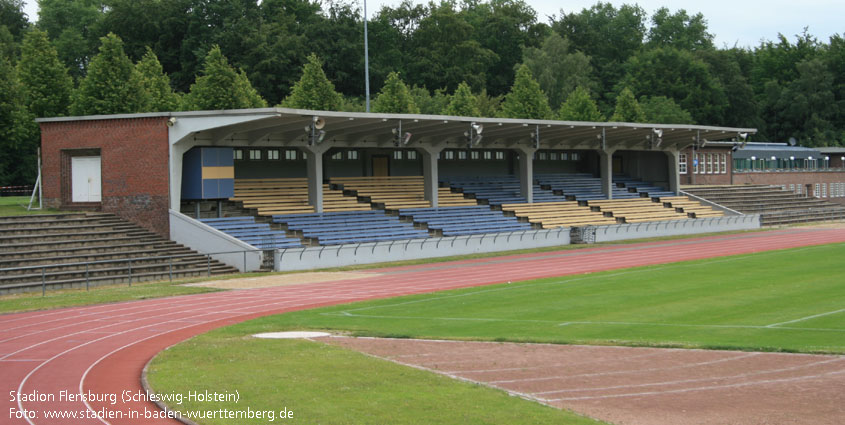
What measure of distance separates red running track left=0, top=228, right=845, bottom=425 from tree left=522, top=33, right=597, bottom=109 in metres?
54.0

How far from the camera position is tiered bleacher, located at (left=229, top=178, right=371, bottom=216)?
4159 centimetres

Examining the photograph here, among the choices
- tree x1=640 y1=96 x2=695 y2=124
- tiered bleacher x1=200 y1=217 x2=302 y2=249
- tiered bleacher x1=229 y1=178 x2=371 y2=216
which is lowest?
tiered bleacher x1=200 y1=217 x2=302 y2=249

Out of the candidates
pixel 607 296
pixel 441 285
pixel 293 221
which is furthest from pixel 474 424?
pixel 293 221

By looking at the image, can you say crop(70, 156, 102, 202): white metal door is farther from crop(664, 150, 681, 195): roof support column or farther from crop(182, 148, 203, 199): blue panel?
crop(664, 150, 681, 195): roof support column

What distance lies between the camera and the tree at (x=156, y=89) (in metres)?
48.7

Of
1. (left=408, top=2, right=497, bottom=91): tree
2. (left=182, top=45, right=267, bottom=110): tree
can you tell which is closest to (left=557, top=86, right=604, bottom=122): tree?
(left=408, top=2, right=497, bottom=91): tree

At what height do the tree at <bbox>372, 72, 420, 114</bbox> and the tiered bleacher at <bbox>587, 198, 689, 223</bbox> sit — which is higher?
the tree at <bbox>372, 72, 420, 114</bbox>

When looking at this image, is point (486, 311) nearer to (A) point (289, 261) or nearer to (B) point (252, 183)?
(A) point (289, 261)

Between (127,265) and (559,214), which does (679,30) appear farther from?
(127,265)

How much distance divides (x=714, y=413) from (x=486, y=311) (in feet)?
36.9

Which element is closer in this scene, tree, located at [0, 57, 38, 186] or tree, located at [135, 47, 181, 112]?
tree, located at [0, 57, 38, 186]

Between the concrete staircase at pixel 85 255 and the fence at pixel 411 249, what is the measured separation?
115 inches

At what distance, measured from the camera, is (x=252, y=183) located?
4353cm

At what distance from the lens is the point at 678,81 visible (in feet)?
350
